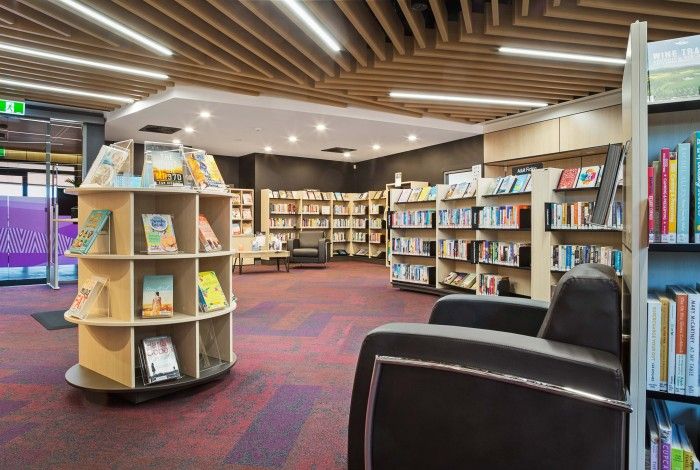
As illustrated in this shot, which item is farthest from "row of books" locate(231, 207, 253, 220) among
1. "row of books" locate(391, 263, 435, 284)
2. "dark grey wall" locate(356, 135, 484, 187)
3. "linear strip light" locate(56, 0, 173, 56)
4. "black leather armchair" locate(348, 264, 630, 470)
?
"black leather armchair" locate(348, 264, 630, 470)

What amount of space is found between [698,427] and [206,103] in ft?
23.6

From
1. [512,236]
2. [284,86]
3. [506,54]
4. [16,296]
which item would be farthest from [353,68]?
[16,296]

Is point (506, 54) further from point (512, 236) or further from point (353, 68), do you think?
point (512, 236)

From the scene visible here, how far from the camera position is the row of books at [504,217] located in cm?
579

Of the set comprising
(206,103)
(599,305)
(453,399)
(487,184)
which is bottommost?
(453,399)

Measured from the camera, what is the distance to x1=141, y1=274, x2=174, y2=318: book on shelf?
2.90 m

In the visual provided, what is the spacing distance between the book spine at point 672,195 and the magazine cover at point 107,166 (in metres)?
2.96

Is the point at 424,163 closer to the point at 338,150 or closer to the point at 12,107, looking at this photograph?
the point at 338,150

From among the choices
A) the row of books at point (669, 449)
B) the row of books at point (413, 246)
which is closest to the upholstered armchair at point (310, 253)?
the row of books at point (413, 246)

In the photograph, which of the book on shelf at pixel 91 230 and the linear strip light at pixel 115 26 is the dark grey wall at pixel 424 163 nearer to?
the linear strip light at pixel 115 26

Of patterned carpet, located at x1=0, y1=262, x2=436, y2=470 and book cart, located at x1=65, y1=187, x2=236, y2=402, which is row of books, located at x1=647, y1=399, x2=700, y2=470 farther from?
book cart, located at x1=65, y1=187, x2=236, y2=402

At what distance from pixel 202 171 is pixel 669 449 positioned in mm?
2888

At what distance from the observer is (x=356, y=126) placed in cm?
907

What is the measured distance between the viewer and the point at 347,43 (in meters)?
5.21
